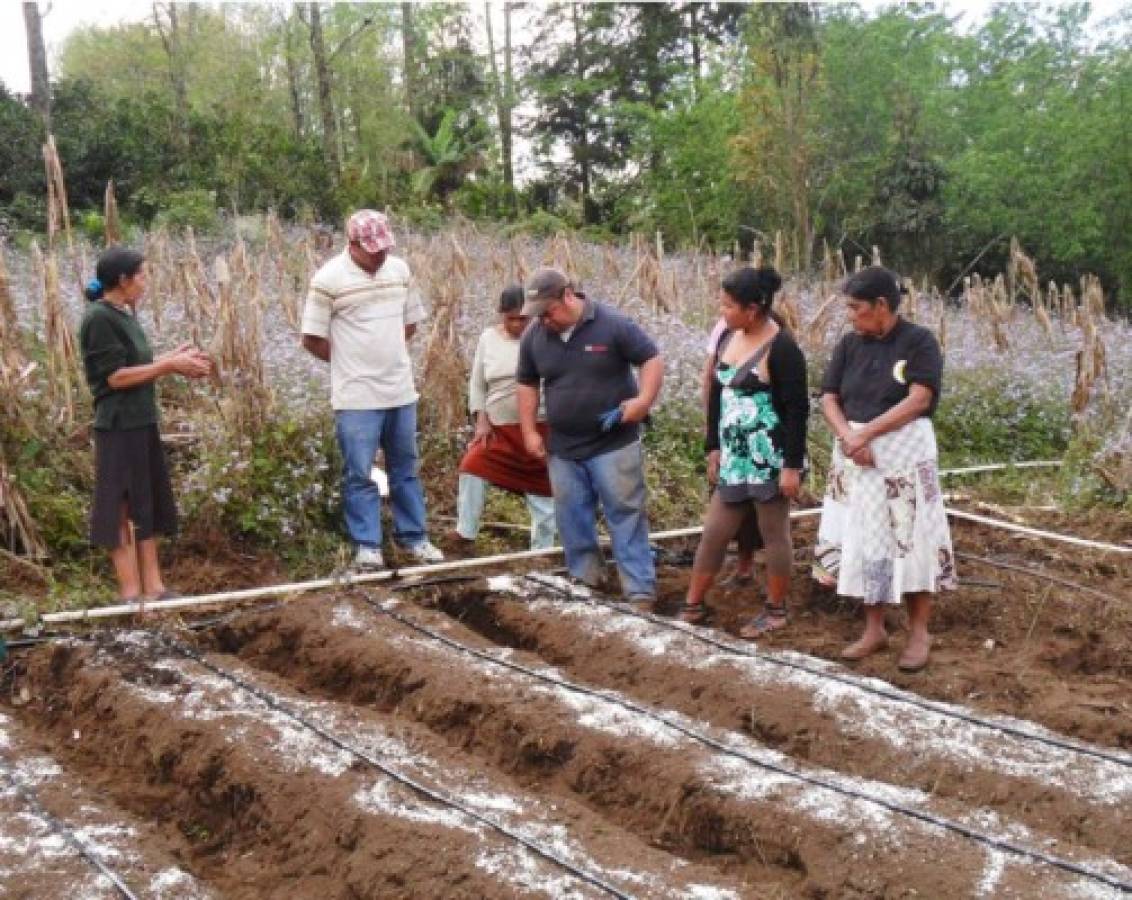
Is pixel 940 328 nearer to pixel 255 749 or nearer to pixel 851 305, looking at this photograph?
pixel 851 305

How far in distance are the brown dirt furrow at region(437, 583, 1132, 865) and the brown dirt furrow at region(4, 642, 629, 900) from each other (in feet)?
3.84

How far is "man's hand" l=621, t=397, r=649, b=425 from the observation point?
16.4 feet

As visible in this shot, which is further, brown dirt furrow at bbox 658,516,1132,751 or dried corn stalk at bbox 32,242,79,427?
dried corn stalk at bbox 32,242,79,427

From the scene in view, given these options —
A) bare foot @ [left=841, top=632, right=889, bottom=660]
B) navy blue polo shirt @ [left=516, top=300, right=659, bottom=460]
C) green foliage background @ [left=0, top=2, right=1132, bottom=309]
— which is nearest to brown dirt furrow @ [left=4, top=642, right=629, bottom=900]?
navy blue polo shirt @ [left=516, top=300, right=659, bottom=460]

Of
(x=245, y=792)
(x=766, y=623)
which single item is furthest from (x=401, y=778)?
(x=766, y=623)

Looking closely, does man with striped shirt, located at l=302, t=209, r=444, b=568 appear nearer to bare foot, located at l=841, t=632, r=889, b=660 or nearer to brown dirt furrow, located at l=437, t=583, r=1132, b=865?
brown dirt furrow, located at l=437, t=583, r=1132, b=865

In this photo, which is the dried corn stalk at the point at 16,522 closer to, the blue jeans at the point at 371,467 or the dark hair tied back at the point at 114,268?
the dark hair tied back at the point at 114,268

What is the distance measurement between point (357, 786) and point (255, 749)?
1.46 feet

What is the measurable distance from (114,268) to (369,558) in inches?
67.9

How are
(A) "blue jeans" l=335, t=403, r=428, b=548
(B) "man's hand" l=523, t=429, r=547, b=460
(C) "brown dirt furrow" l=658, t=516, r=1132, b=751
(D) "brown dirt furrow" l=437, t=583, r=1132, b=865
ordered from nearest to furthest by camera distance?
(D) "brown dirt furrow" l=437, t=583, r=1132, b=865 < (C) "brown dirt furrow" l=658, t=516, r=1132, b=751 < (B) "man's hand" l=523, t=429, r=547, b=460 < (A) "blue jeans" l=335, t=403, r=428, b=548

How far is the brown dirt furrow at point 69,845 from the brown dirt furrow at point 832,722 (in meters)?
1.72

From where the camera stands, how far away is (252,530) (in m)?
5.98

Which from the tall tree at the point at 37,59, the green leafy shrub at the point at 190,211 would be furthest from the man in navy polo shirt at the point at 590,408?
the tall tree at the point at 37,59

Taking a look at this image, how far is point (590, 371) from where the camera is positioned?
5.11m
